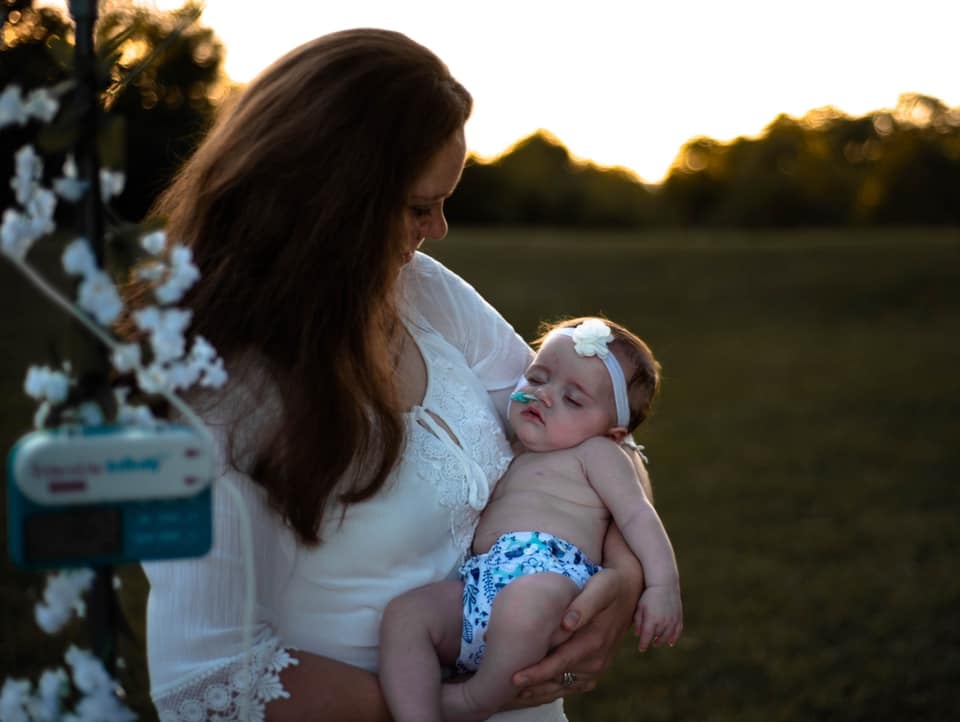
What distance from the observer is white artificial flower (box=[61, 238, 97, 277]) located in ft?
3.07

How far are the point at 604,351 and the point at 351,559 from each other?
0.87 meters

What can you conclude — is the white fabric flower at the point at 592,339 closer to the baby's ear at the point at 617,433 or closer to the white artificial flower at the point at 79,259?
the baby's ear at the point at 617,433

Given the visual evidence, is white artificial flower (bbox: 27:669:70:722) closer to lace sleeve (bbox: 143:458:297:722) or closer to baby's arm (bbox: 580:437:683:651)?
lace sleeve (bbox: 143:458:297:722)

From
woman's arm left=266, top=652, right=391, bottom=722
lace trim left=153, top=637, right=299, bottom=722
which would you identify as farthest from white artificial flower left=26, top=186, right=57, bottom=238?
woman's arm left=266, top=652, right=391, bottom=722

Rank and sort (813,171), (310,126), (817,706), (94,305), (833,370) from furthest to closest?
(813,171) < (833,370) < (817,706) < (310,126) < (94,305)

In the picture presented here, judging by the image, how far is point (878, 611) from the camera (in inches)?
208

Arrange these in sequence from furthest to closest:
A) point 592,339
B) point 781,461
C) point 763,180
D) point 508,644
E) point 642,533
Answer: point 763,180, point 781,461, point 592,339, point 642,533, point 508,644

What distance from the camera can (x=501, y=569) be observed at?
191 centimetres

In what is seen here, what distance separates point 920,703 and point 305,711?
135 inches

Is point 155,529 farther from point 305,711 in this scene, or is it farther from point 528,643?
point 528,643

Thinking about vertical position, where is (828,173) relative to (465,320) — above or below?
above

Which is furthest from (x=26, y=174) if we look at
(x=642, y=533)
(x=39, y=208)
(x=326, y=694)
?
(x=642, y=533)

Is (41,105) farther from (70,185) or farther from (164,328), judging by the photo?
(164,328)

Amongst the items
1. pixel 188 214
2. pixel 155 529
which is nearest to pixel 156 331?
pixel 155 529
